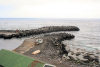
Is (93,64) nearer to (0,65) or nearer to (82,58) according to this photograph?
(82,58)

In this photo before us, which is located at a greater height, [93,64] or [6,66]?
[6,66]

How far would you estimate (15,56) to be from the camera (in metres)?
15.0

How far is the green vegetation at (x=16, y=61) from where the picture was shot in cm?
1302

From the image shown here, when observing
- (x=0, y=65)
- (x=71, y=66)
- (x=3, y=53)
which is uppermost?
(x=3, y=53)

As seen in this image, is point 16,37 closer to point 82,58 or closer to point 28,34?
point 28,34

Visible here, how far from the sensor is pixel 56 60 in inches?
776

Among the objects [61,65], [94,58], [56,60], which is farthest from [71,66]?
[94,58]

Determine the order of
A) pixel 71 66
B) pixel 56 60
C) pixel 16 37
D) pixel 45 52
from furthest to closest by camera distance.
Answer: pixel 16 37, pixel 45 52, pixel 56 60, pixel 71 66

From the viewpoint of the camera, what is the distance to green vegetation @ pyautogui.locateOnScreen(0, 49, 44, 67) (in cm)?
1302

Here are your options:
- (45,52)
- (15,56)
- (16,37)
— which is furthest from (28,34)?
(15,56)

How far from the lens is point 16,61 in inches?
556

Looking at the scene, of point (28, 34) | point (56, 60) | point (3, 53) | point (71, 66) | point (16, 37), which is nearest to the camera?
point (3, 53)

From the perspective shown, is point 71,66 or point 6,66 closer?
point 6,66

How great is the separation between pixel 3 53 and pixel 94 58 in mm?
15102
